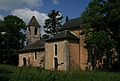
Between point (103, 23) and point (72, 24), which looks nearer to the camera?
point (103, 23)

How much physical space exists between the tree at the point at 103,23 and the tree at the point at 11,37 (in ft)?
108

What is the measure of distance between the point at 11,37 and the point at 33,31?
20.2 feet

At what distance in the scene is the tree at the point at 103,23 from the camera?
1731 inches

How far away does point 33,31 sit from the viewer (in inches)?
3100

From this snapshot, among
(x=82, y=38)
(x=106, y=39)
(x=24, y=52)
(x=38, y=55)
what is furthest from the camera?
(x=24, y=52)

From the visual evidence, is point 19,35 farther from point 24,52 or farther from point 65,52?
point 65,52

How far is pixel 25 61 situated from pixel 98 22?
98.2ft

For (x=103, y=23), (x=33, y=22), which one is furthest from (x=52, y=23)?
(x=103, y=23)

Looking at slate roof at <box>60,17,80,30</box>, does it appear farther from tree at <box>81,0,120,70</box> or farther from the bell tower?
the bell tower

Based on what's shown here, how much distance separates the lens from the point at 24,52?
70062mm

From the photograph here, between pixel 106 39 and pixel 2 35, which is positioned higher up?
pixel 2 35

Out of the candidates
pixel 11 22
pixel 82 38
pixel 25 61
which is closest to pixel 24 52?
pixel 25 61

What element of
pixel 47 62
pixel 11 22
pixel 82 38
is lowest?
pixel 47 62

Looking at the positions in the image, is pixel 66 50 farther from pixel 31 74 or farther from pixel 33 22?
pixel 31 74
